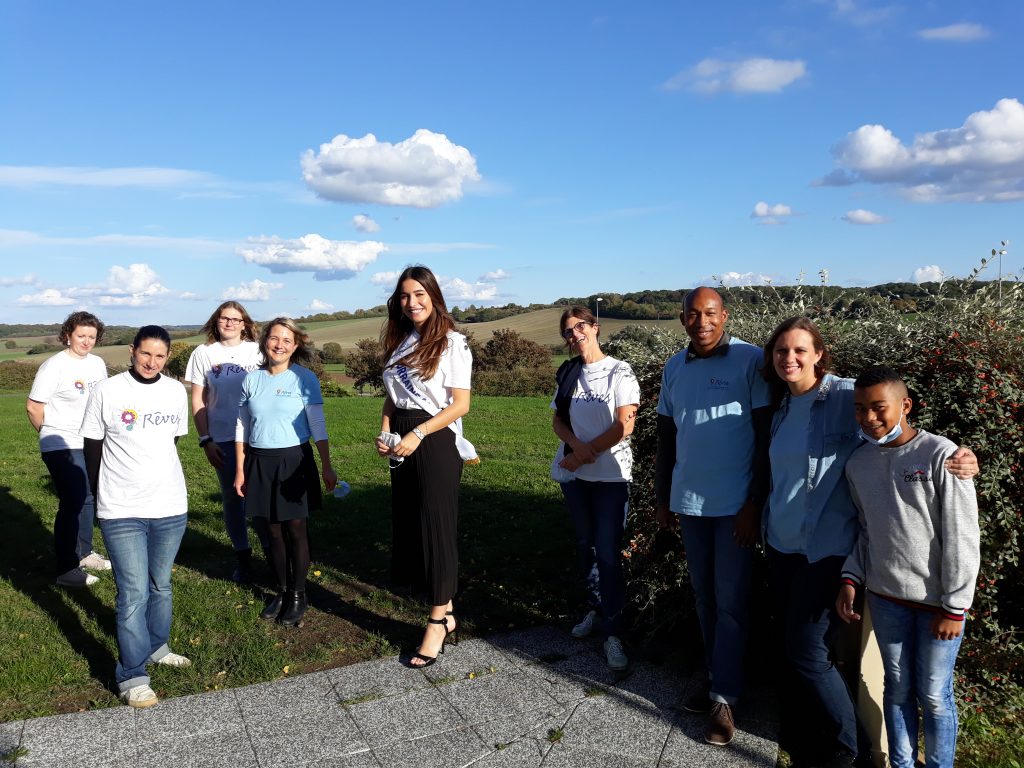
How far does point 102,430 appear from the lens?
14.1 ft

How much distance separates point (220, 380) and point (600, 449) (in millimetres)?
3073

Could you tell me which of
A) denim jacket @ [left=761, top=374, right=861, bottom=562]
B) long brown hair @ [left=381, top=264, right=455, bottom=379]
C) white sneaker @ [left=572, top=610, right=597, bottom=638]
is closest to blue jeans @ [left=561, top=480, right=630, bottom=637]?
white sneaker @ [left=572, top=610, right=597, bottom=638]

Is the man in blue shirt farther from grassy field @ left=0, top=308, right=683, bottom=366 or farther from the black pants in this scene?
grassy field @ left=0, top=308, right=683, bottom=366

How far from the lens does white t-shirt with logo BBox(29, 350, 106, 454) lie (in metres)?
6.03

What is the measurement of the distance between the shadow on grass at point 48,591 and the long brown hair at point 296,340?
203cm

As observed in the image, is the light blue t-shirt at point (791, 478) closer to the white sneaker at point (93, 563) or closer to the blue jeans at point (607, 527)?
the blue jeans at point (607, 527)

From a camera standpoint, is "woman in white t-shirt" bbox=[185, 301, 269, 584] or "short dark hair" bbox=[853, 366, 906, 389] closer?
"short dark hair" bbox=[853, 366, 906, 389]

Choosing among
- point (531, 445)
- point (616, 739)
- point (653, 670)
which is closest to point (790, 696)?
point (653, 670)

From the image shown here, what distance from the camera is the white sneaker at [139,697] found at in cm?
402

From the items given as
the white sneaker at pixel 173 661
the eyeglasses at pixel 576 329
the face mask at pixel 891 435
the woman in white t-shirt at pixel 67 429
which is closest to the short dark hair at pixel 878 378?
the face mask at pixel 891 435

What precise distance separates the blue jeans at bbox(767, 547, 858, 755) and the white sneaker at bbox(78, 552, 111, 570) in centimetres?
549

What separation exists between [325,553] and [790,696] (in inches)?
169

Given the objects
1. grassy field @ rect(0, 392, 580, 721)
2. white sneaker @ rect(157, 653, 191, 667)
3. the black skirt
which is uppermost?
the black skirt

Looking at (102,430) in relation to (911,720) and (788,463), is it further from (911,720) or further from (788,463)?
(911,720)
